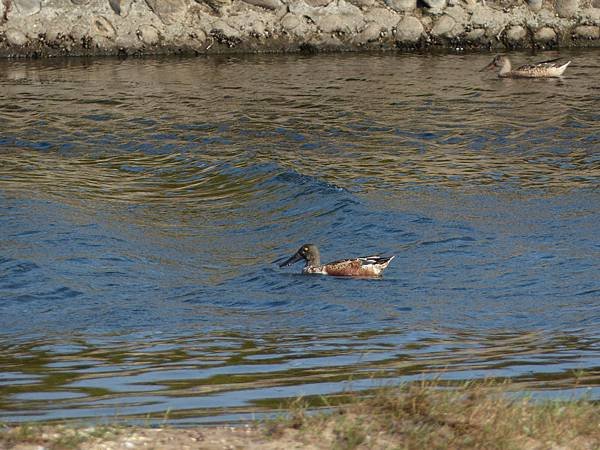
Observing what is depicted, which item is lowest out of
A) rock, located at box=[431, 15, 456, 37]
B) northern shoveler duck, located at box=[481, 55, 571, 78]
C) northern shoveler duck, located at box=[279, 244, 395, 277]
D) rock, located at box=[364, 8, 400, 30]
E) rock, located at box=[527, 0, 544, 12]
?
northern shoveler duck, located at box=[279, 244, 395, 277]

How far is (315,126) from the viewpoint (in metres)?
19.0

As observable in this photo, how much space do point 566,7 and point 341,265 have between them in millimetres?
15549

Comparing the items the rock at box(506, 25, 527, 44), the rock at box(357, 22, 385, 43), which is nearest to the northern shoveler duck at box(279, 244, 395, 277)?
the rock at box(357, 22, 385, 43)

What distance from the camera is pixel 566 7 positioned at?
25984 mm

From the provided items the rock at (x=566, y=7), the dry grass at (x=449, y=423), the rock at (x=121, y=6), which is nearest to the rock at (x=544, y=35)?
the rock at (x=566, y=7)

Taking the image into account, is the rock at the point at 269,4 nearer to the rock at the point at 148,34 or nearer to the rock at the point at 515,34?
the rock at the point at 148,34

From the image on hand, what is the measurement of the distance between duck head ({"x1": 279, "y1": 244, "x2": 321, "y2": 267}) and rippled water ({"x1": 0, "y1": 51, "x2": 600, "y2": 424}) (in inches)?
5.5

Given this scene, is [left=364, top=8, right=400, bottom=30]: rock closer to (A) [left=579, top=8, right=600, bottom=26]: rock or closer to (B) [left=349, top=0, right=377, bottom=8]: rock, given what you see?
(B) [left=349, top=0, right=377, bottom=8]: rock

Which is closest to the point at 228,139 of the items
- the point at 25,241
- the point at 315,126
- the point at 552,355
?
the point at 315,126

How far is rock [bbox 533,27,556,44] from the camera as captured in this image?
26281mm

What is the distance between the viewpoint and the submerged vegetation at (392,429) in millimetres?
5816

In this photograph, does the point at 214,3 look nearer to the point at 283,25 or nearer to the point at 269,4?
the point at 269,4

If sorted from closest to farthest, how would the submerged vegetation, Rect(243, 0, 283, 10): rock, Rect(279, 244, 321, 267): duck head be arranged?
the submerged vegetation, Rect(279, 244, 321, 267): duck head, Rect(243, 0, 283, 10): rock

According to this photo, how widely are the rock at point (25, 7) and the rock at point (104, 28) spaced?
1119mm
